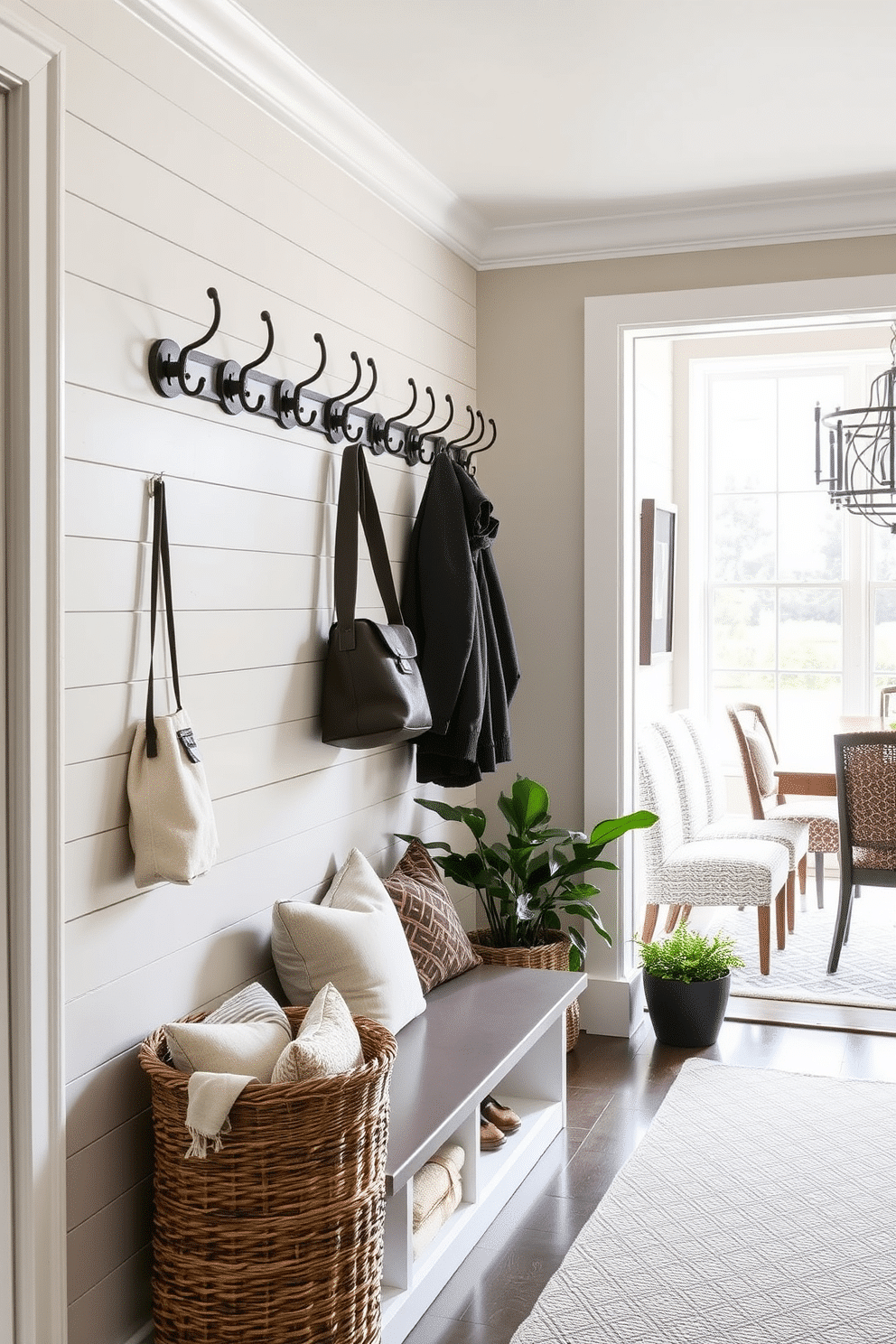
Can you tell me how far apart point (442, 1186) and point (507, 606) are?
6.27ft

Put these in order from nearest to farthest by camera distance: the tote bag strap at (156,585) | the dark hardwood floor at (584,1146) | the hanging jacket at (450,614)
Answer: the tote bag strap at (156,585), the dark hardwood floor at (584,1146), the hanging jacket at (450,614)

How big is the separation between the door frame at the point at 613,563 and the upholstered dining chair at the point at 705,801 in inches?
38.5

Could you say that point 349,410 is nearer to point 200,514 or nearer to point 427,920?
point 200,514

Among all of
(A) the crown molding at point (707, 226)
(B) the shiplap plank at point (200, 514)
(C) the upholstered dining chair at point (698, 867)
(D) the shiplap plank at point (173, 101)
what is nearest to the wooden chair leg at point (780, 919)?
(C) the upholstered dining chair at point (698, 867)

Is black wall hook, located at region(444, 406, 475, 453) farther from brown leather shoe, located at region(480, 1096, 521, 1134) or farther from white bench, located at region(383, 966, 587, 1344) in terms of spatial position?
brown leather shoe, located at region(480, 1096, 521, 1134)

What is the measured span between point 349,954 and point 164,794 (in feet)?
2.27

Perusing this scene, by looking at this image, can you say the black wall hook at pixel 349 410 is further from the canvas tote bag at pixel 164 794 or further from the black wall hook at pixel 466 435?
the canvas tote bag at pixel 164 794

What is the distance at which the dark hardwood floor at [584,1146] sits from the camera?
2.36 m

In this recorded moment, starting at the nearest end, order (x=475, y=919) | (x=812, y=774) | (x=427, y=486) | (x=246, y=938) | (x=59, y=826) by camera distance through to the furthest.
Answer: (x=59, y=826)
(x=246, y=938)
(x=427, y=486)
(x=475, y=919)
(x=812, y=774)

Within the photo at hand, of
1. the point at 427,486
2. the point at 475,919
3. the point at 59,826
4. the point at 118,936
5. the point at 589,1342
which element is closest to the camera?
the point at 59,826

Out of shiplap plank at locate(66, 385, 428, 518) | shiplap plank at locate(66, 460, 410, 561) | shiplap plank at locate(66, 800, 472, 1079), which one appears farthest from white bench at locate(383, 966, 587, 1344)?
shiplap plank at locate(66, 385, 428, 518)

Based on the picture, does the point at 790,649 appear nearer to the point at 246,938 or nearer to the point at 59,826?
the point at 246,938

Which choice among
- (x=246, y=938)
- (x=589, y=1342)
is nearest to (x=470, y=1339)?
(x=589, y=1342)

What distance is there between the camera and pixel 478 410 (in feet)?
12.9
